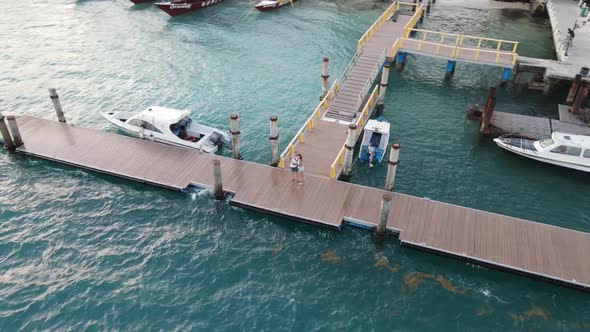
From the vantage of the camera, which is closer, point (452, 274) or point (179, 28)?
point (452, 274)

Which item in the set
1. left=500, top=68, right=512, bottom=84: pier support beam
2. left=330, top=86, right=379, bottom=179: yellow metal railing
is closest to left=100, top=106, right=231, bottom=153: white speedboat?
left=330, top=86, right=379, bottom=179: yellow metal railing

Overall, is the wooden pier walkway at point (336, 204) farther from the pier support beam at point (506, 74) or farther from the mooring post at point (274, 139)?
the pier support beam at point (506, 74)

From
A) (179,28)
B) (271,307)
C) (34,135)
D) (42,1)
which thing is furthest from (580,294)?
(42,1)

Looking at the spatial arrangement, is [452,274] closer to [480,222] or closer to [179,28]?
[480,222]

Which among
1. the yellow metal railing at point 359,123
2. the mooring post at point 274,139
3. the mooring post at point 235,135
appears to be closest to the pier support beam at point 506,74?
the yellow metal railing at point 359,123

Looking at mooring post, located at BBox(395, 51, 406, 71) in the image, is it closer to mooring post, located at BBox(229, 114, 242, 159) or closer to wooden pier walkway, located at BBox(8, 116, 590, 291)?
wooden pier walkway, located at BBox(8, 116, 590, 291)
